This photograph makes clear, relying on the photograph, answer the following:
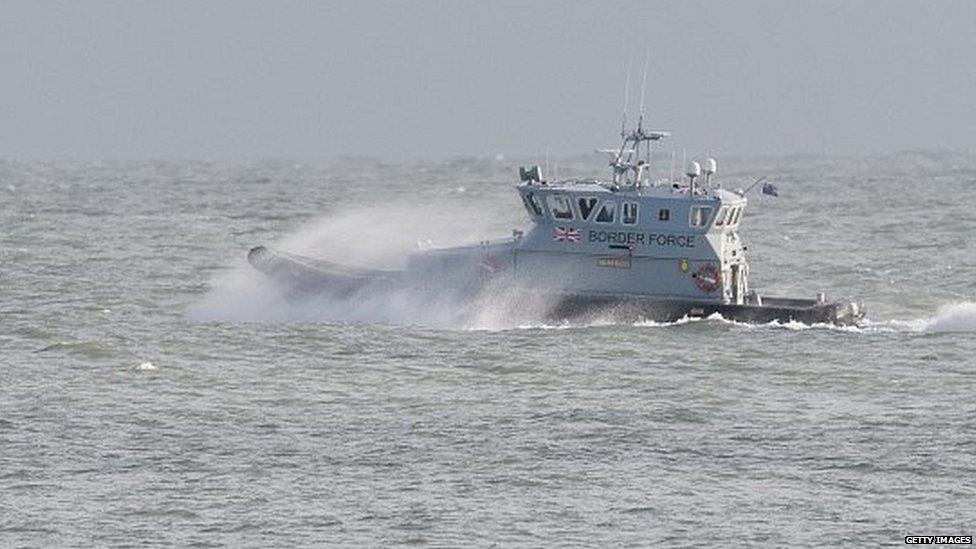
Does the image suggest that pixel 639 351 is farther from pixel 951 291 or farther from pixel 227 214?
pixel 227 214

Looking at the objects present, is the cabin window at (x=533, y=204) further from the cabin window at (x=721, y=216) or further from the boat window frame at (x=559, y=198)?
the cabin window at (x=721, y=216)

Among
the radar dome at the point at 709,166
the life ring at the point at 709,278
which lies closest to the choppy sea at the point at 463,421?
the life ring at the point at 709,278

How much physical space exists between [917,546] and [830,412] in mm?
9723

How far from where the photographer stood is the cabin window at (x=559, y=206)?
47156 millimetres

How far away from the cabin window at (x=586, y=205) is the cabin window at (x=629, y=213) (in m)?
0.76

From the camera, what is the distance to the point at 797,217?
99.4 m

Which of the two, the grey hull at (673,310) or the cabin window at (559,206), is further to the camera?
the cabin window at (559,206)

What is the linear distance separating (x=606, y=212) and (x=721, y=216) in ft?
9.18

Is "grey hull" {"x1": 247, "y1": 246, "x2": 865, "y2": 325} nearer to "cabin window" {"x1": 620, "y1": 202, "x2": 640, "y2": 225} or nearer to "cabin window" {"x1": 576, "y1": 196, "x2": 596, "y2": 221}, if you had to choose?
"cabin window" {"x1": 620, "y1": 202, "x2": 640, "y2": 225}

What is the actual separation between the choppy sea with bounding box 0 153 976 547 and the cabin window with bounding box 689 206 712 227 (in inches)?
97.3

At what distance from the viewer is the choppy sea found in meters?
27.9

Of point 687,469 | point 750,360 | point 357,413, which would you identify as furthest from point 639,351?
point 687,469

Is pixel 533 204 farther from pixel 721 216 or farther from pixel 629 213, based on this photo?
pixel 721 216

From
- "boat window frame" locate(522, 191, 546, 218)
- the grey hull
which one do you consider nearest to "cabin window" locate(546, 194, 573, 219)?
"boat window frame" locate(522, 191, 546, 218)
